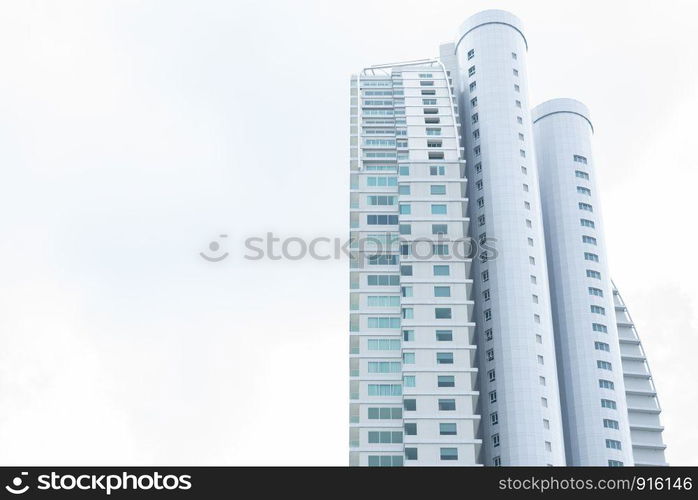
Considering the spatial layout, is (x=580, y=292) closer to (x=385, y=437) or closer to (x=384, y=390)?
(x=384, y=390)

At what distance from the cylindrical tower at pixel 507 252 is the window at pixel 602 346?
12.2 m

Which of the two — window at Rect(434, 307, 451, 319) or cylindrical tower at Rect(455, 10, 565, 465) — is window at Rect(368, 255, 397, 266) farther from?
cylindrical tower at Rect(455, 10, 565, 465)

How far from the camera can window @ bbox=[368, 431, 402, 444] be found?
299ft

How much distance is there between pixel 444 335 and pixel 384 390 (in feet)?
28.2

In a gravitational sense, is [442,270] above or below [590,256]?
below

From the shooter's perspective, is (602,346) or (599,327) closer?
(602,346)

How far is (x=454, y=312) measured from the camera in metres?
96.0

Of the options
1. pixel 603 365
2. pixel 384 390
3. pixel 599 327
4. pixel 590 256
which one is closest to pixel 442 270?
pixel 384 390
